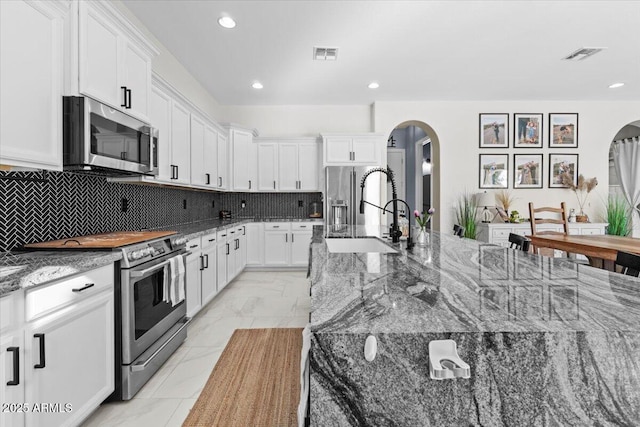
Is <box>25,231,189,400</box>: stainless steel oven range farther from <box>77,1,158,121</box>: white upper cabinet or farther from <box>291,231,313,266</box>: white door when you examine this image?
<box>291,231,313,266</box>: white door

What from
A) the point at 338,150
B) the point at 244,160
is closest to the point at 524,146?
the point at 338,150

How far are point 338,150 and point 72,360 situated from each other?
179 inches

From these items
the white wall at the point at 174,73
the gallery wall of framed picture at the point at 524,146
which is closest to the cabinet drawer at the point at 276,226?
the white wall at the point at 174,73

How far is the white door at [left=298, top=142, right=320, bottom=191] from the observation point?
5.66 meters

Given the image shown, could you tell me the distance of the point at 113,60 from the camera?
217cm

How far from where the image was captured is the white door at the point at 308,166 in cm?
566

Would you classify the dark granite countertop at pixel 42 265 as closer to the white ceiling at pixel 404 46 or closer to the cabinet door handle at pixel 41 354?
the cabinet door handle at pixel 41 354

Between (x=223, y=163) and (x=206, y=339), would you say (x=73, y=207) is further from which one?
(x=223, y=163)

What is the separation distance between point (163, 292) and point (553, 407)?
227 cm

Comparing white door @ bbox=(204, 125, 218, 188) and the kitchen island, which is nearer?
the kitchen island

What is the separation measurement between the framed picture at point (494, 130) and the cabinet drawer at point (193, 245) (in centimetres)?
501

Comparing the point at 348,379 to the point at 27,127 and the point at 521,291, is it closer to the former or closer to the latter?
the point at 521,291

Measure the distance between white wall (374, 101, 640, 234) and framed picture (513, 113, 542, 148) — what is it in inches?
3.5

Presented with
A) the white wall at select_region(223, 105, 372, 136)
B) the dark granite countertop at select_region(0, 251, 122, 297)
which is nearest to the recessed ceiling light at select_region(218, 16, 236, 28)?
the dark granite countertop at select_region(0, 251, 122, 297)
